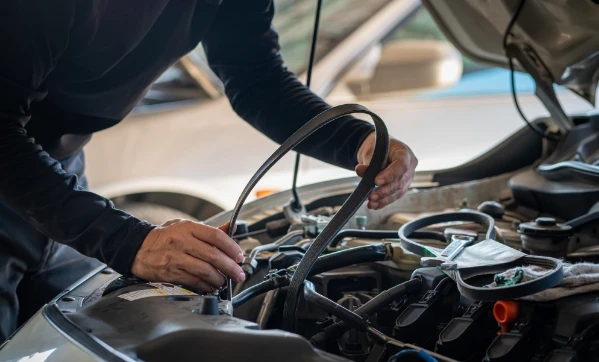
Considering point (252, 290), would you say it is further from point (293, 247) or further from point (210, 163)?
point (210, 163)

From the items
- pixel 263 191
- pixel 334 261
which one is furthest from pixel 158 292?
pixel 263 191

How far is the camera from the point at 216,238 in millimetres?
968

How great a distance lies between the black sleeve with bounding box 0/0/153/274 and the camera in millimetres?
994

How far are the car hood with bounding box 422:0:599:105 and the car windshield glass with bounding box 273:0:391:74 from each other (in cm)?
121

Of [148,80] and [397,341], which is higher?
[148,80]

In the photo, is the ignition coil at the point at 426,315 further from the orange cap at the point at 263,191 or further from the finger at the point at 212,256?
the orange cap at the point at 263,191

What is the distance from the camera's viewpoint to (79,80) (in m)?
1.23

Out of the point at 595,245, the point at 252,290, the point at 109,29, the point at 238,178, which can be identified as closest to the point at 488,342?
the point at 252,290

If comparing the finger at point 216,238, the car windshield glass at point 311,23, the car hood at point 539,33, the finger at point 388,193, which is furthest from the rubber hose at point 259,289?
the car windshield glass at point 311,23

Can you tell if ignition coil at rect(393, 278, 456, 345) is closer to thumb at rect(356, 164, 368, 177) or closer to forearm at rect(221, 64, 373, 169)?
thumb at rect(356, 164, 368, 177)

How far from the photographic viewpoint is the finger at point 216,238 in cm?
97

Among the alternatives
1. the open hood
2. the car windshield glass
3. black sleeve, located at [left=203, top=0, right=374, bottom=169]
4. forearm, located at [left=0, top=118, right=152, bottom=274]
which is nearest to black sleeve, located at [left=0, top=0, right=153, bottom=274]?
forearm, located at [left=0, top=118, right=152, bottom=274]

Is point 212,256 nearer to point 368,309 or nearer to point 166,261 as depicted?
point 166,261

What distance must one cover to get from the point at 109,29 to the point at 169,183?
161cm
